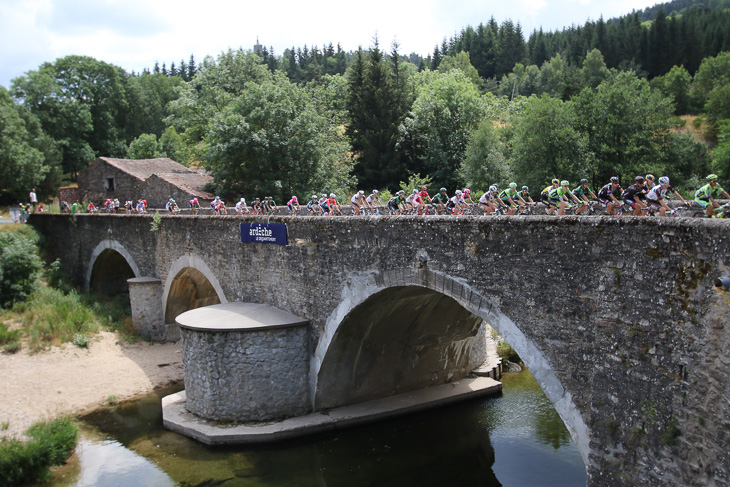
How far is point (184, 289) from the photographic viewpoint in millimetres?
23891

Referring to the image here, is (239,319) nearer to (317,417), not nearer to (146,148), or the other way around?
(317,417)

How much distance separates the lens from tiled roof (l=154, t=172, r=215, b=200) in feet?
104

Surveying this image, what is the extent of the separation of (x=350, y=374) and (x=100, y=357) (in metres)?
11.2

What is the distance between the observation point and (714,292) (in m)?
6.49

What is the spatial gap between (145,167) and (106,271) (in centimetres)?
1057

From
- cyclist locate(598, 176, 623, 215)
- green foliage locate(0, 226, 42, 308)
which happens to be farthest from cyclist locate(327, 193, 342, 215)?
green foliage locate(0, 226, 42, 308)

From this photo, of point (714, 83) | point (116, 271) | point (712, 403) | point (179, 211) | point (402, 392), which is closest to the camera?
point (712, 403)

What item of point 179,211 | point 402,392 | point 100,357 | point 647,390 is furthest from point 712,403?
point 179,211

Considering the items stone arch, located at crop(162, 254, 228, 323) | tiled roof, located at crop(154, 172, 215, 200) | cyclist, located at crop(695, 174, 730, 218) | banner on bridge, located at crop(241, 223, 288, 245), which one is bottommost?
stone arch, located at crop(162, 254, 228, 323)

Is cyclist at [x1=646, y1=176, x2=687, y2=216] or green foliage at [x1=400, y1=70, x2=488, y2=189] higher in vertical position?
green foliage at [x1=400, y1=70, x2=488, y2=189]

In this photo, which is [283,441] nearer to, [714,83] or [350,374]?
[350,374]

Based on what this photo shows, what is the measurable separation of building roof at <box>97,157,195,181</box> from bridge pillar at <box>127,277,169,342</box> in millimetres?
13499

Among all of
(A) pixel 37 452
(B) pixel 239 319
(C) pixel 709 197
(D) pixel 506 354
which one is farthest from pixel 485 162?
(A) pixel 37 452

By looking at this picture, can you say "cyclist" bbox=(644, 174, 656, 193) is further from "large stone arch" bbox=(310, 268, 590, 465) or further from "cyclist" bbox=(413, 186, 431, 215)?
"cyclist" bbox=(413, 186, 431, 215)
